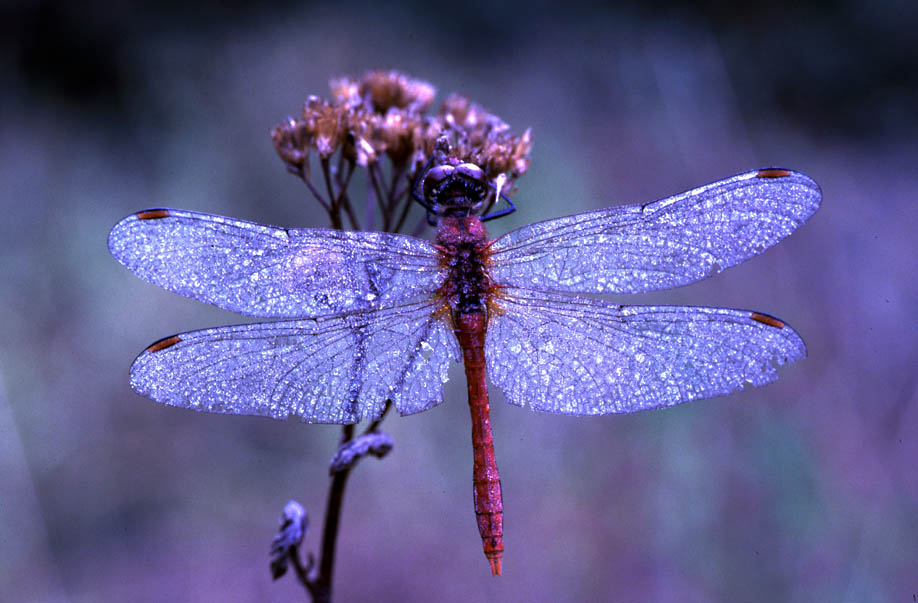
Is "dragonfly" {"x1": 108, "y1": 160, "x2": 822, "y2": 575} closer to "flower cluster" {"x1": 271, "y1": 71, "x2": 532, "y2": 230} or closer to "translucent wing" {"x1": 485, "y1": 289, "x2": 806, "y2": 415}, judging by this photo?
"translucent wing" {"x1": 485, "y1": 289, "x2": 806, "y2": 415}

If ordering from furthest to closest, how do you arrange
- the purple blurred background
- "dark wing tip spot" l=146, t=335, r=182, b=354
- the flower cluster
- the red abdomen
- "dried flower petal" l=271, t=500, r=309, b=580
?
the purple blurred background < the flower cluster < "dried flower petal" l=271, t=500, r=309, b=580 < the red abdomen < "dark wing tip spot" l=146, t=335, r=182, b=354

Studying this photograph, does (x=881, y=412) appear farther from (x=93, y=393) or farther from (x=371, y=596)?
(x=93, y=393)

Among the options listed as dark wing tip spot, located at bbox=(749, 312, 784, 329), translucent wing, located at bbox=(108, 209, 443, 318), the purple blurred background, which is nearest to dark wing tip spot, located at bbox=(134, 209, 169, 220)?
translucent wing, located at bbox=(108, 209, 443, 318)

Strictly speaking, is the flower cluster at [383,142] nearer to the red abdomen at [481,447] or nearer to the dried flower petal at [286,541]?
the red abdomen at [481,447]

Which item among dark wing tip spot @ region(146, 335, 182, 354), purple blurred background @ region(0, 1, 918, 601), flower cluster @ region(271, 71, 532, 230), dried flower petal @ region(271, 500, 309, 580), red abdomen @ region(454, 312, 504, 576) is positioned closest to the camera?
dark wing tip spot @ region(146, 335, 182, 354)

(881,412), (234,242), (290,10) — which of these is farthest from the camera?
(290,10)

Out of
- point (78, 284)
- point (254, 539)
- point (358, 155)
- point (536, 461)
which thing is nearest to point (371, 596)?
point (254, 539)

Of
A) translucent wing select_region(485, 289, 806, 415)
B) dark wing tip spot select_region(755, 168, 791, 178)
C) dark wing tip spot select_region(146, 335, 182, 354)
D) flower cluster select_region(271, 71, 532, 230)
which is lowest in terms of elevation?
translucent wing select_region(485, 289, 806, 415)
